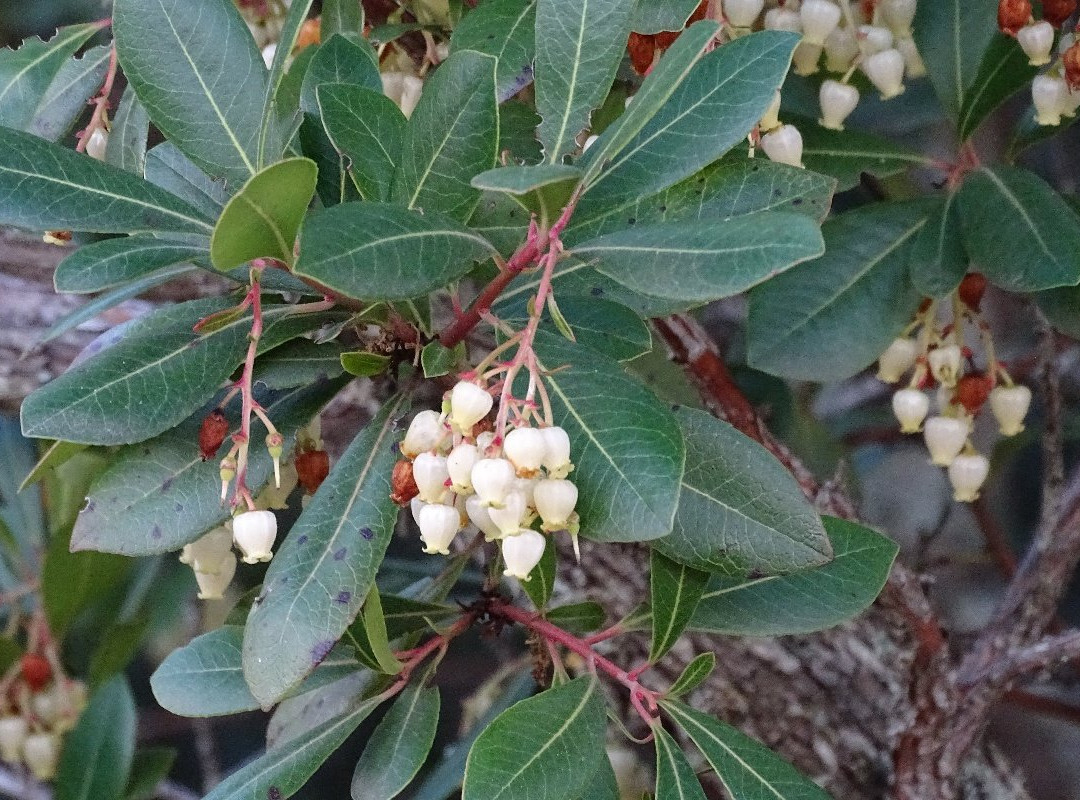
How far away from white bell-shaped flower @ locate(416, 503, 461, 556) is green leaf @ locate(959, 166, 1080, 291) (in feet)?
1.69

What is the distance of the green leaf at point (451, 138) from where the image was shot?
2.04ft

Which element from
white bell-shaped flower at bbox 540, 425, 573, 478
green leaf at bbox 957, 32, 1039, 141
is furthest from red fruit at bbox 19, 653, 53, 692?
green leaf at bbox 957, 32, 1039, 141

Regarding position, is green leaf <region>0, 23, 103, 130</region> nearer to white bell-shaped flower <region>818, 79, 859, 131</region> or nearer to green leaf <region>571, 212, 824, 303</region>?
green leaf <region>571, 212, 824, 303</region>

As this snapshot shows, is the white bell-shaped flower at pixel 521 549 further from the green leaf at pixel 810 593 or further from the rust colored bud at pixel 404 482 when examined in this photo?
the green leaf at pixel 810 593

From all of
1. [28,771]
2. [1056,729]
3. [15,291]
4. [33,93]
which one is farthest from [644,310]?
[1056,729]

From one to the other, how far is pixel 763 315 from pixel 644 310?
247 millimetres

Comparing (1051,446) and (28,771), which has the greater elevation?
(1051,446)

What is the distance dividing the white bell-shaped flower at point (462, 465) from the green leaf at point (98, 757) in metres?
0.94

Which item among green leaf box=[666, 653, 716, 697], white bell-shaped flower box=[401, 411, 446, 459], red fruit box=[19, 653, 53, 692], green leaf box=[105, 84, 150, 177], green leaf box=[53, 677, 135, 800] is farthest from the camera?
red fruit box=[19, 653, 53, 692]

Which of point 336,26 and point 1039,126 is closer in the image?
point 336,26

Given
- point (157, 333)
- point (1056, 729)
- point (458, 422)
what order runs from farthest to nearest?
point (1056, 729)
point (157, 333)
point (458, 422)

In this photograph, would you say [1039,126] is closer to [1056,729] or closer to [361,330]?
[361,330]

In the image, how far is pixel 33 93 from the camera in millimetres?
899

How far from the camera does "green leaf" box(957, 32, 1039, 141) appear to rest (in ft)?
3.43
